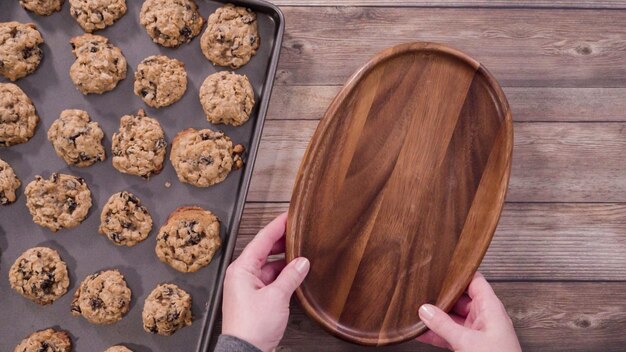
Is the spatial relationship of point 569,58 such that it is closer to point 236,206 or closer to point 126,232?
point 236,206

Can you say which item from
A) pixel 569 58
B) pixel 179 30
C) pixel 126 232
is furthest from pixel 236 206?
pixel 569 58

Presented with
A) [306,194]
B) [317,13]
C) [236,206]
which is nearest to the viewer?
[306,194]

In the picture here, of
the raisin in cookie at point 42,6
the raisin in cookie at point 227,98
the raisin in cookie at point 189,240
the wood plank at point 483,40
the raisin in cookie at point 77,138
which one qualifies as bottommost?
the raisin in cookie at point 189,240

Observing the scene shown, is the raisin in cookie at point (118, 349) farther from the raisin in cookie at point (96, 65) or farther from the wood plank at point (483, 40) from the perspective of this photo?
the wood plank at point (483, 40)

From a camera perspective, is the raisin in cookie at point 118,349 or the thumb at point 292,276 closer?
the thumb at point 292,276

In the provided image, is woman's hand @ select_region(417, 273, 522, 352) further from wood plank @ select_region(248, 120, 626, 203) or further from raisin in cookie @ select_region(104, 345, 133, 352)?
raisin in cookie @ select_region(104, 345, 133, 352)

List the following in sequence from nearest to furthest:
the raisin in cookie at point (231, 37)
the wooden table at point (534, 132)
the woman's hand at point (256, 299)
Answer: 1. the woman's hand at point (256, 299)
2. the raisin in cookie at point (231, 37)
3. the wooden table at point (534, 132)

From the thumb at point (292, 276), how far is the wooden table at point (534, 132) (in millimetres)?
340

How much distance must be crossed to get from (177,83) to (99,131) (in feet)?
0.87

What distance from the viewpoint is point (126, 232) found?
152 centimetres

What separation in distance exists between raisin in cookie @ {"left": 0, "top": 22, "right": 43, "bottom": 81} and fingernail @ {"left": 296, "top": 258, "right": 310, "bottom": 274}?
3.18 feet

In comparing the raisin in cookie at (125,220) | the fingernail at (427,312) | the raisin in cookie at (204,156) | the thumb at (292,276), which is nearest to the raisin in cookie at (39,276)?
the raisin in cookie at (125,220)

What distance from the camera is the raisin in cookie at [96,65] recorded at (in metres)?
1.53

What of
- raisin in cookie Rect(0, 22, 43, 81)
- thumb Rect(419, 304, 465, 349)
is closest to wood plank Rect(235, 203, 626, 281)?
thumb Rect(419, 304, 465, 349)
